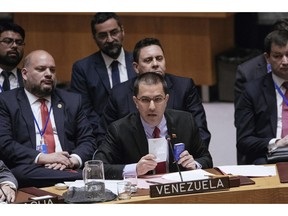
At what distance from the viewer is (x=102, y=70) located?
580 centimetres

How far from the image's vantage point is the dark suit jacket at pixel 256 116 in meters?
5.07

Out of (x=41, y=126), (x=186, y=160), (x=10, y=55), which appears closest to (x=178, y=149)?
(x=186, y=160)

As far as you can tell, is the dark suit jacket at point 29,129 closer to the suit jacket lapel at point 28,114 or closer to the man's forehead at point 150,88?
the suit jacket lapel at point 28,114

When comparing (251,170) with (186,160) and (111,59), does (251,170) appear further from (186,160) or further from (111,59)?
(111,59)

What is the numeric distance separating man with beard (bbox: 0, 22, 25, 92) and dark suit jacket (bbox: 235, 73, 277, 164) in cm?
162

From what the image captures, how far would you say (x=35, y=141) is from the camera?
4992 mm

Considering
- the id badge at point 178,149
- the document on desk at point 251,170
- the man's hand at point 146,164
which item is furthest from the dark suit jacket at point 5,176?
the document on desk at point 251,170

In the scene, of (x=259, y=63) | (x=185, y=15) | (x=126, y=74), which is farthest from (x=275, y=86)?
(x=185, y=15)

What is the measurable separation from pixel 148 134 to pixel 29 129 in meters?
0.91

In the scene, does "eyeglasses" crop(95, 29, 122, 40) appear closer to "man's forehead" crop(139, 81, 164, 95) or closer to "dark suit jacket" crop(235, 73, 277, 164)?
"dark suit jacket" crop(235, 73, 277, 164)

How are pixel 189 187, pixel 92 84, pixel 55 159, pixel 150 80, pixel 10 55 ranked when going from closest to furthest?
pixel 189 187, pixel 150 80, pixel 55 159, pixel 10 55, pixel 92 84

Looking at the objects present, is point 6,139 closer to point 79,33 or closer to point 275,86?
point 275,86

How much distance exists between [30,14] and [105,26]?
2.99m

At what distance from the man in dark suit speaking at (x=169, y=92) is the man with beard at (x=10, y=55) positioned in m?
0.77
